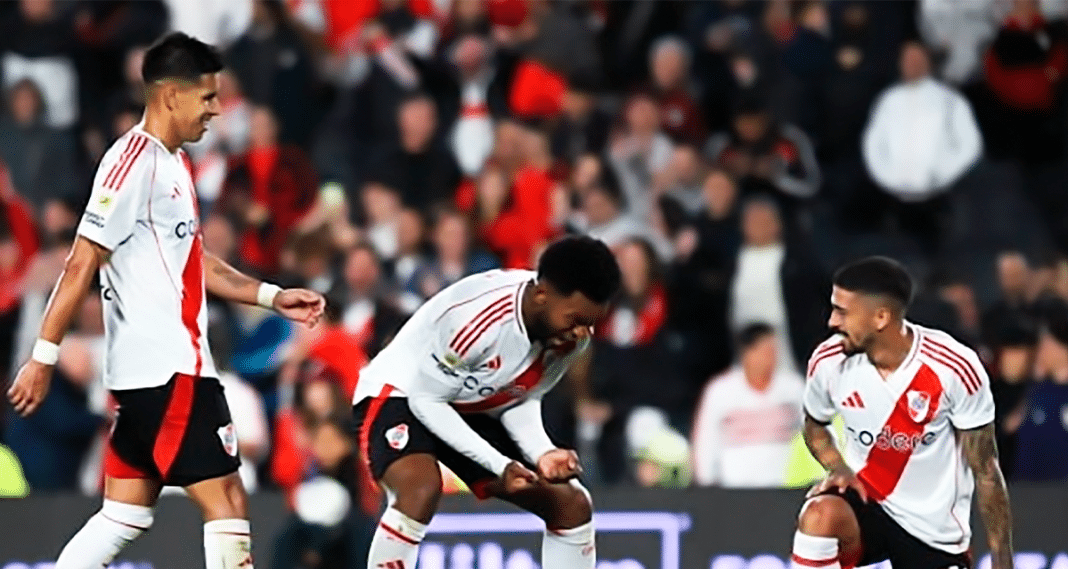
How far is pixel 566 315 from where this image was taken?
8656mm

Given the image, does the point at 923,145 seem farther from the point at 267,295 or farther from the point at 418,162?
the point at 267,295

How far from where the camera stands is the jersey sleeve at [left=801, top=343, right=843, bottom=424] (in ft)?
30.0

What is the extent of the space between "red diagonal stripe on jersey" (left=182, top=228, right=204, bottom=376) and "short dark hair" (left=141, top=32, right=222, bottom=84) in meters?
0.53

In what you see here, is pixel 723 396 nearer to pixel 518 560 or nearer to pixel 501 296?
pixel 518 560

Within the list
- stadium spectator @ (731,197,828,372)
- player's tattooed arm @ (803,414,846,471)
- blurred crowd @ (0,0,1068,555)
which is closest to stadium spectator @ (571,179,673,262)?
blurred crowd @ (0,0,1068,555)

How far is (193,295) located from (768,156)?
22.4ft

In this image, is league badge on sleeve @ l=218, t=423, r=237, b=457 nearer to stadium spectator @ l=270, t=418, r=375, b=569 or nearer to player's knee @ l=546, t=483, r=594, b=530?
player's knee @ l=546, t=483, r=594, b=530

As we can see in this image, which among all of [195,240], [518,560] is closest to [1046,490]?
[518,560]

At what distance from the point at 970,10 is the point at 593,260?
7510 millimetres

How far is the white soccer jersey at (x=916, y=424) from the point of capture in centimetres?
897

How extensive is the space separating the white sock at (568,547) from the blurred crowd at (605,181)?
11.6 feet

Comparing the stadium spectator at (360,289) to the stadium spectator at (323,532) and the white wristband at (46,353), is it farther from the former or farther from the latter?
the white wristband at (46,353)

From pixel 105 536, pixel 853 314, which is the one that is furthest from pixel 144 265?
pixel 853 314

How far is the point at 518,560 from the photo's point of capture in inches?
439
